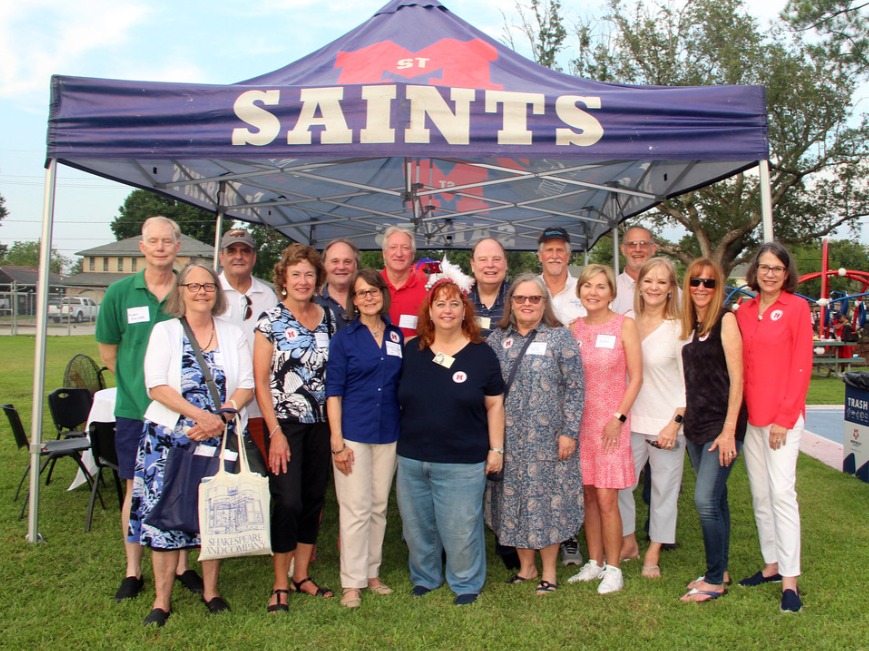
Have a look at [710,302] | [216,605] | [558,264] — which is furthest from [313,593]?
[710,302]

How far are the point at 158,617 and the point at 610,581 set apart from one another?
218cm

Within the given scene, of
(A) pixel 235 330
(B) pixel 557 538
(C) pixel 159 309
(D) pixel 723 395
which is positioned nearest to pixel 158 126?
(C) pixel 159 309

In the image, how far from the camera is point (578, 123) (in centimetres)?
359

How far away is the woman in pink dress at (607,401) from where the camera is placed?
10.9ft

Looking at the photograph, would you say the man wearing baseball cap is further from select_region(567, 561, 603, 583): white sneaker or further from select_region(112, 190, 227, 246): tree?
select_region(112, 190, 227, 246): tree

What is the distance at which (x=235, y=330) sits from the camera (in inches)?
123

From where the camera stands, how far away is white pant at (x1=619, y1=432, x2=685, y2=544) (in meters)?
3.49

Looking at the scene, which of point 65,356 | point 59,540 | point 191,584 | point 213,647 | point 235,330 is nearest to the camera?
point 213,647

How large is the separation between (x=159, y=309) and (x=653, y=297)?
2522mm

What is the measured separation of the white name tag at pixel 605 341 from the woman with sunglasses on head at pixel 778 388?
618 millimetres

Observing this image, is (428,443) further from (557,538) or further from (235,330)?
(235,330)

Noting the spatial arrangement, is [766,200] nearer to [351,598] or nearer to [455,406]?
[455,406]

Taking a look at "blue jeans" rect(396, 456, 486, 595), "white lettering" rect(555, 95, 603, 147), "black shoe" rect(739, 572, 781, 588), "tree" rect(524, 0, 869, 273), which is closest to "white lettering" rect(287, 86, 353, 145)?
"white lettering" rect(555, 95, 603, 147)

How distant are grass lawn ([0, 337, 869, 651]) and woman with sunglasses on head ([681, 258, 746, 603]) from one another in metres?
0.28
